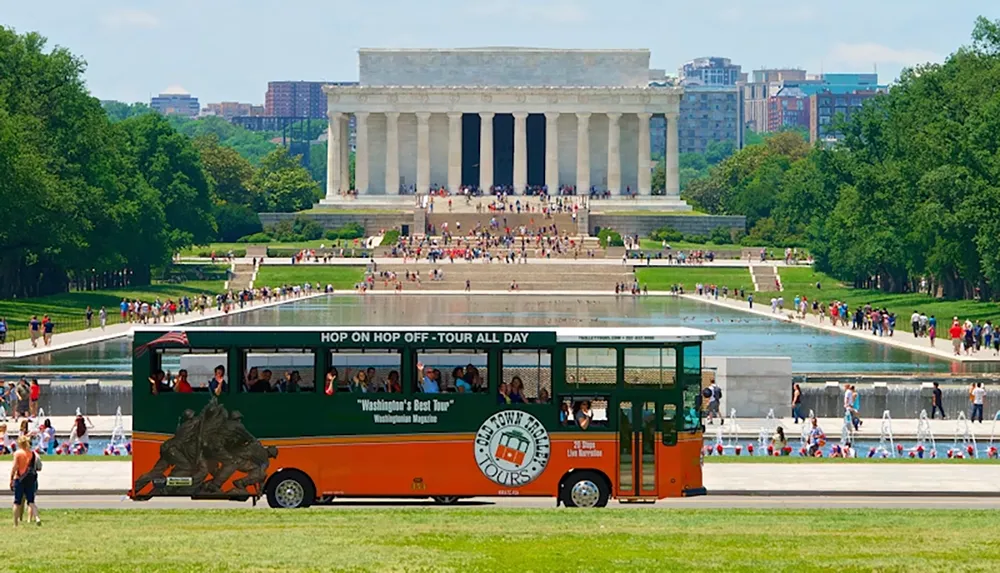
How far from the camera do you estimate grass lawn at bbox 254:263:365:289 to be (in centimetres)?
11606

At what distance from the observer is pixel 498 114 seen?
173125 millimetres

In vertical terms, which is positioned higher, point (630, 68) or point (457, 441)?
point (630, 68)

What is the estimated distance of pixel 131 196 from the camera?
106438mm

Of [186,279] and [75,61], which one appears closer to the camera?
[75,61]

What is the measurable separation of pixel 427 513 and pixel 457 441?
2.31 m

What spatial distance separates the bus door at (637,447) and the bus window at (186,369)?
5.55 meters

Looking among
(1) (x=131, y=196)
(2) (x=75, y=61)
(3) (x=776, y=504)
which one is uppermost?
(2) (x=75, y=61)

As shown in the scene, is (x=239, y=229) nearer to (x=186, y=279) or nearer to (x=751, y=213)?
(x=186, y=279)

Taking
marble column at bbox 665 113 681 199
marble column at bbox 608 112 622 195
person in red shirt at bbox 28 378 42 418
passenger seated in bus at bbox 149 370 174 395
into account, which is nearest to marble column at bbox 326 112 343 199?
marble column at bbox 608 112 622 195

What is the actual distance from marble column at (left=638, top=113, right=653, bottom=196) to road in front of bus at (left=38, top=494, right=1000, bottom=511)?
139m

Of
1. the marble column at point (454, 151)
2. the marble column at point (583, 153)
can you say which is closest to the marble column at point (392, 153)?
the marble column at point (454, 151)

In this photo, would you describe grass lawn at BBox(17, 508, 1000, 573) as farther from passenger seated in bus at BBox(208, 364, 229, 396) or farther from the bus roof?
the bus roof

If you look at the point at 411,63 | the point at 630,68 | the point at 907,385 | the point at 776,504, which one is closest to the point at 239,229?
the point at 411,63

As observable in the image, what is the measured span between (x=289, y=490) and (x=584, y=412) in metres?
4.26
